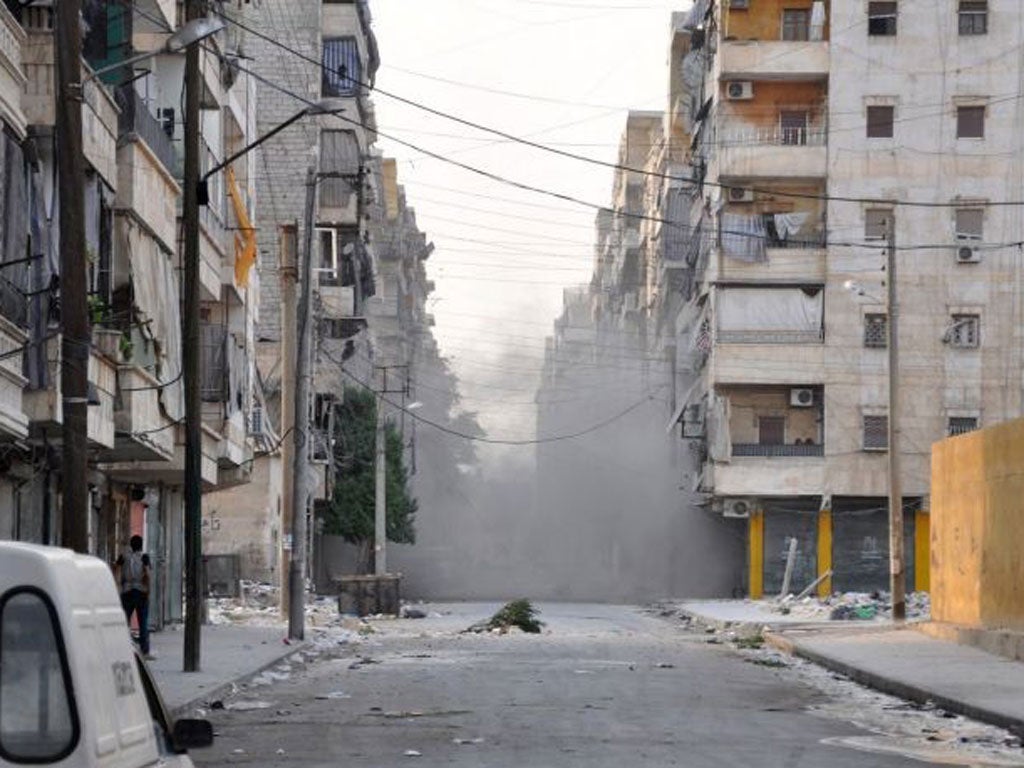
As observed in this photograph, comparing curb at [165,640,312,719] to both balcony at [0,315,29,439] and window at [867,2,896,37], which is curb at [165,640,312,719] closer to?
balcony at [0,315,29,439]

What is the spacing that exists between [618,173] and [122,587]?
116 m

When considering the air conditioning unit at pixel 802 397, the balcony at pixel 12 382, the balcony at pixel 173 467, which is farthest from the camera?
the air conditioning unit at pixel 802 397

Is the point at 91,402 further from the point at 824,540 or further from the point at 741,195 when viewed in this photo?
the point at 741,195

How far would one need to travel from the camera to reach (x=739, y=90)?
75062 millimetres

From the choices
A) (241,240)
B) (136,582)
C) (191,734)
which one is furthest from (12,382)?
(241,240)

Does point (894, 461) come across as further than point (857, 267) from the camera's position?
No

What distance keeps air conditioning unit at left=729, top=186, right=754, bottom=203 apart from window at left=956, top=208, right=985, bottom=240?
6.47m

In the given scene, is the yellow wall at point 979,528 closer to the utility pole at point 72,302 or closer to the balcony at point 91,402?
the balcony at point 91,402

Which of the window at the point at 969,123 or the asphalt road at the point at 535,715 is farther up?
the window at the point at 969,123

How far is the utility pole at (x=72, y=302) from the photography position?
62.3 feet

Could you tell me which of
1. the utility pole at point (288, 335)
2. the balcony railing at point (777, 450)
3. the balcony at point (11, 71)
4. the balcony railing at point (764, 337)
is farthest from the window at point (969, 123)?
the balcony at point (11, 71)

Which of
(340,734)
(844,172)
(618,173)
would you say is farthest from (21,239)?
(618,173)

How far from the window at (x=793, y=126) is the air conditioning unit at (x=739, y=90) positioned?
1369 millimetres

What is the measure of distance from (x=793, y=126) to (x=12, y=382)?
177ft
